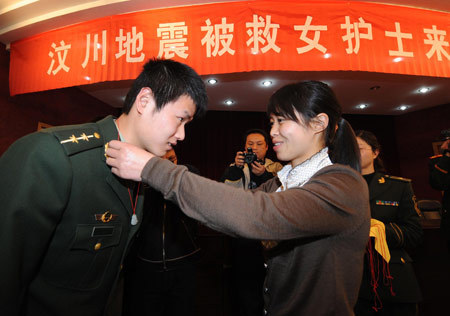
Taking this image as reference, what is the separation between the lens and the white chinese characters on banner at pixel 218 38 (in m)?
2.47

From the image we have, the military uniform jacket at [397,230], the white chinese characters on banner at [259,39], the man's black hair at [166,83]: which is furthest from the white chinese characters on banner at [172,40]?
the military uniform jacket at [397,230]

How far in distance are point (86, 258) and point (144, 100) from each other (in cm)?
68

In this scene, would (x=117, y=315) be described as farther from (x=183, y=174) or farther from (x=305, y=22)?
(x=305, y=22)

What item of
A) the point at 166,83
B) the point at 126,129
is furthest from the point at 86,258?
the point at 166,83

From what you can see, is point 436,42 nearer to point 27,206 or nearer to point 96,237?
point 96,237

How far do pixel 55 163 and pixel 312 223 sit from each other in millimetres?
869

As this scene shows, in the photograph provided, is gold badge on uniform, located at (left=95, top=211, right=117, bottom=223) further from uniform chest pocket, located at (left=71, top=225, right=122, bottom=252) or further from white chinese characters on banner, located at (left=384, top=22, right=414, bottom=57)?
white chinese characters on banner, located at (left=384, top=22, right=414, bottom=57)

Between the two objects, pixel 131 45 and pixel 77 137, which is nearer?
pixel 77 137

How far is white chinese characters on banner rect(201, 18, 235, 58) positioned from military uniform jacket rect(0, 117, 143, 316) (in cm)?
175

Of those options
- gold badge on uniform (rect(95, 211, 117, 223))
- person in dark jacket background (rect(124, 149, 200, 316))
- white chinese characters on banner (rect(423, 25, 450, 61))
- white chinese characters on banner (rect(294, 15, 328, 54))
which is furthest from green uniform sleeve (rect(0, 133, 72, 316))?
white chinese characters on banner (rect(423, 25, 450, 61))

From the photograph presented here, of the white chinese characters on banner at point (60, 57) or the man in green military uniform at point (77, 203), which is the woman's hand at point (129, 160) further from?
the white chinese characters on banner at point (60, 57)

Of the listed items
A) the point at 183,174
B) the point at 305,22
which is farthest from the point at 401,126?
the point at 183,174

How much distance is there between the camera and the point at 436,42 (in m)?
2.59

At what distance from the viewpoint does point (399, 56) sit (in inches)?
→ 97.8
